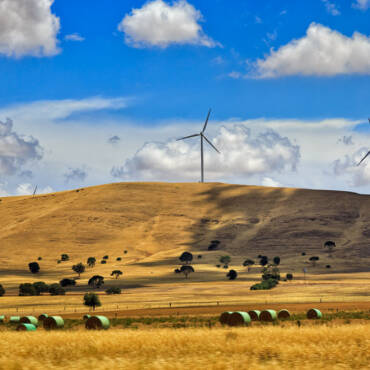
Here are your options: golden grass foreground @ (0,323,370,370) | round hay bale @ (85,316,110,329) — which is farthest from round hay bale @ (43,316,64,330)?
golden grass foreground @ (0,323,370,370)

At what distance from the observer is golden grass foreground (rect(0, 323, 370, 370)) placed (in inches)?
745

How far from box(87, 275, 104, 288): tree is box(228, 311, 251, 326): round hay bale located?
330 ft

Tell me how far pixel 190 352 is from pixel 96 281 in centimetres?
12937

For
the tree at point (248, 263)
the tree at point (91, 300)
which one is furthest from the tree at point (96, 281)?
the tree at point (91, 300)

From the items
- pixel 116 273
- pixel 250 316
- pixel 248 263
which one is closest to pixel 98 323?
pixel 250 316

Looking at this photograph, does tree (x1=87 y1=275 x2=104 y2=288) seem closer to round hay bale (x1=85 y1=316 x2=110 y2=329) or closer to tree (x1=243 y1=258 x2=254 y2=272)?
tree (x1=243 y1=258 x2=254 y2=272)

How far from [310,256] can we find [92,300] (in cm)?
12065

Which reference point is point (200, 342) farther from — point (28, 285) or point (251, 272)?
point (251, 272)

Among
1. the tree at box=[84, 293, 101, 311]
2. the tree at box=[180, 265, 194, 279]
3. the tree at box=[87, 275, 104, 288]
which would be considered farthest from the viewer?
the tree at box=[180, 265, 194, 279]

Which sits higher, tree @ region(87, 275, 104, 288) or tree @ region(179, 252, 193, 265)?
tree @ region(179, 252, 193, 265)

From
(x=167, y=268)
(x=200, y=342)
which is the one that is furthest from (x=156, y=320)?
(x=167, y=268)

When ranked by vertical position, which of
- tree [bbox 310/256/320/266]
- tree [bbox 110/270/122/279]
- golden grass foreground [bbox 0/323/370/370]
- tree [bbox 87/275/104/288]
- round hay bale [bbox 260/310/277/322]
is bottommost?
tree [bbox 87/275/104/288]

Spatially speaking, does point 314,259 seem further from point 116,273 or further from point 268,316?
point 268,316

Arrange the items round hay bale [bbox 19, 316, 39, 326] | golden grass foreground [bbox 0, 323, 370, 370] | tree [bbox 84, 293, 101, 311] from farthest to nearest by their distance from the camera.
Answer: tree [bbox 84, 293, 101, 311], round hay bale [bbox 19, 316, 39, 326], golden grass foreground [bbox 0, 323, 370, 370]
